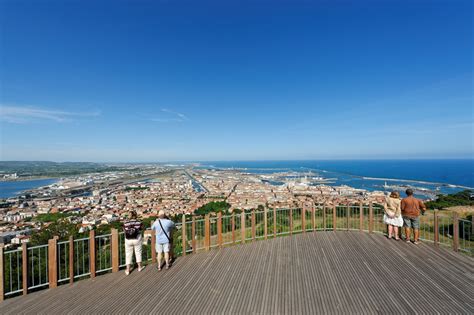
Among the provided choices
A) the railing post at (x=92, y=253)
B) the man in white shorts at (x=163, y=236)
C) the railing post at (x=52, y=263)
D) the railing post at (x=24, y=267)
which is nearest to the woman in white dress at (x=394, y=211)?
the man in white shorts at (x=163, y=236)

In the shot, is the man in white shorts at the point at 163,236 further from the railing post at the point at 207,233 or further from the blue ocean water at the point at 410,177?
the blue ocean water at the point at 410,177

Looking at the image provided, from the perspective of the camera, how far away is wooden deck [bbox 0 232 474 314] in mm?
3396

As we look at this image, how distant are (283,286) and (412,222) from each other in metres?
5.02

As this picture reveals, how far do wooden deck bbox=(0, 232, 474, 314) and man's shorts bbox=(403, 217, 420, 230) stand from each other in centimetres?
70

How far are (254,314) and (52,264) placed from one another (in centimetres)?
409

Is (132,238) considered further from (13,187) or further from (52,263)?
(13,187)

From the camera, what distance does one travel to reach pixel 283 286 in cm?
398

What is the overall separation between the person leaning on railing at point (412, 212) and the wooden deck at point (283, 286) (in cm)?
64

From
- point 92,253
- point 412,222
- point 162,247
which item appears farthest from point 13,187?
point 412,222

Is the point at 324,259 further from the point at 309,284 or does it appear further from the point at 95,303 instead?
the point at 95,303

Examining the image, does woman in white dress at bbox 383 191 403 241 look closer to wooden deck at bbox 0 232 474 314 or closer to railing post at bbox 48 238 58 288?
wooden deck at bbox 0 232 474 314

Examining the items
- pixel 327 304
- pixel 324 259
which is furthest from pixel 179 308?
pixel 324 259

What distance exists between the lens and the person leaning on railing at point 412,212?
6168 millimetres

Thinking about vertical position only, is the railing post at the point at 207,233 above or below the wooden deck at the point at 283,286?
above
